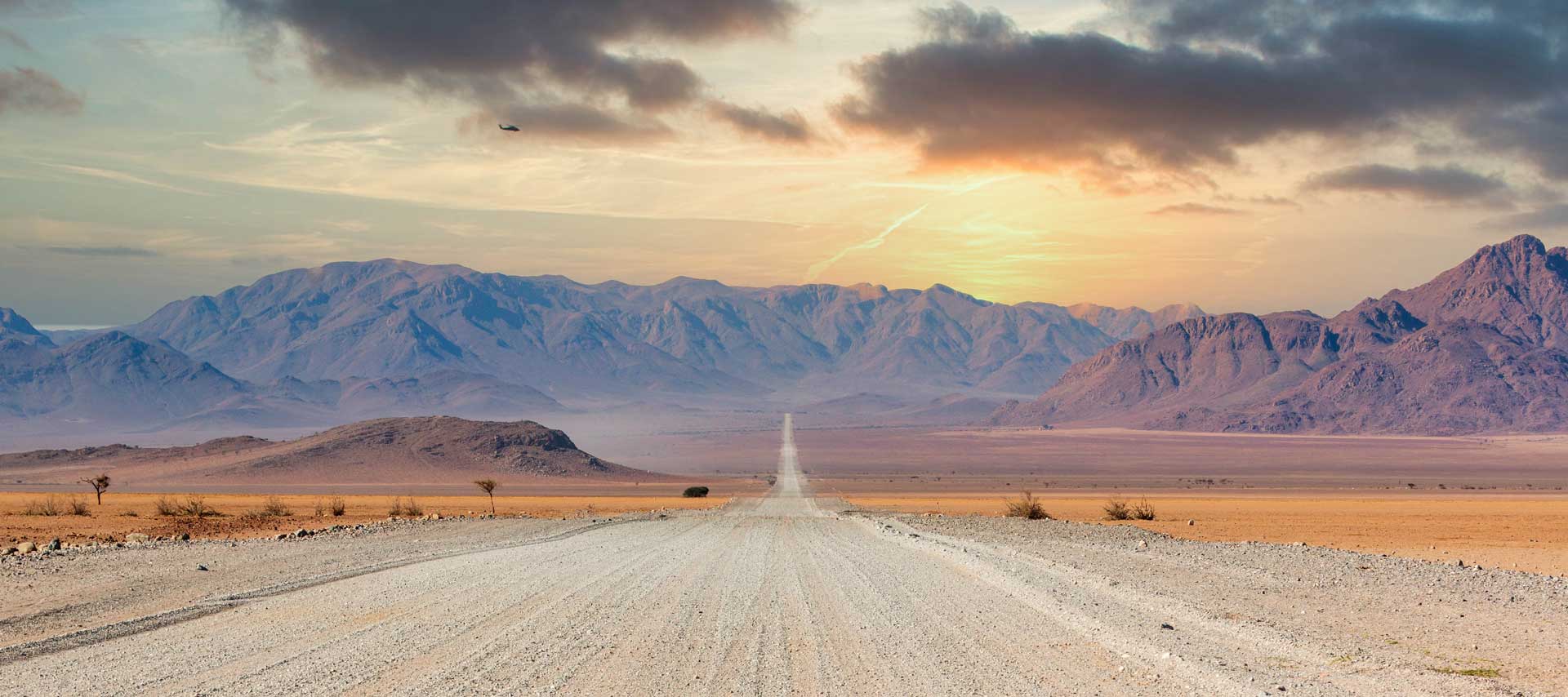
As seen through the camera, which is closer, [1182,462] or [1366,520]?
[1366,520]

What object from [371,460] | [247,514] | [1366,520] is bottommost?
[371,460]

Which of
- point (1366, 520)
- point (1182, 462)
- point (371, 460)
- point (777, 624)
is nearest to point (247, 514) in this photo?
point (777, 624)

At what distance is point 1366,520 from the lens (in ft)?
158

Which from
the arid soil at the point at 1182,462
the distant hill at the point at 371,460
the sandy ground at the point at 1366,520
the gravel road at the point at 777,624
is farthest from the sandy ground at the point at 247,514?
the distant hill at the point at 371,460

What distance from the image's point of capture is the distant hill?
4614 inches

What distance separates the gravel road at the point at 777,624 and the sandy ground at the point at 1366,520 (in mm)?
8123

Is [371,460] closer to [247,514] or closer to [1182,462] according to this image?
[247,514]

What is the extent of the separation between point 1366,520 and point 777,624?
4107 cm

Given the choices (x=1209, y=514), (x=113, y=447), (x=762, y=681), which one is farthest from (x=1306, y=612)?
(x=113, y=447)

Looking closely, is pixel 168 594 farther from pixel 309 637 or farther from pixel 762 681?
pixel 762 681

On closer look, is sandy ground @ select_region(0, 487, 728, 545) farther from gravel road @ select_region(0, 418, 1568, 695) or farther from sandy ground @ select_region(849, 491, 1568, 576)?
sandy ground @ select_region(849, 491, 1568, 576)

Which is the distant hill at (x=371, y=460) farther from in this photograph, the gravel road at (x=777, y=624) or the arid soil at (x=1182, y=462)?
the gravel road at (x=777, y=624)

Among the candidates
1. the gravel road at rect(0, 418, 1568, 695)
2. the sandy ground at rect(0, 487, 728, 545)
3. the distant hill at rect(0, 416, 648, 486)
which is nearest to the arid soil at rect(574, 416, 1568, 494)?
the distant hill at rect(0, 416, 648, 486)

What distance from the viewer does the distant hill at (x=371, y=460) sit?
117 meters
